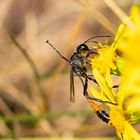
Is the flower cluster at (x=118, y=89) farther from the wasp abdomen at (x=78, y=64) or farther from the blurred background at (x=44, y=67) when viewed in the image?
the blurred background at (x=44, y=67)

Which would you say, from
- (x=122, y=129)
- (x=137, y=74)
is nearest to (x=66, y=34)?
(x=122, y=129)

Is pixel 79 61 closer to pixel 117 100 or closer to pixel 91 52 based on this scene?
pixel 91 52

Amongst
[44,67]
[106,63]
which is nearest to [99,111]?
[106,63]

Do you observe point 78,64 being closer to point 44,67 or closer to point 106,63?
point 106,63

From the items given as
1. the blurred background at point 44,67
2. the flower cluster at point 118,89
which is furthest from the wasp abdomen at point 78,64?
the blurred background at point 44,67

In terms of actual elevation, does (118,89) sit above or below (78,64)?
below

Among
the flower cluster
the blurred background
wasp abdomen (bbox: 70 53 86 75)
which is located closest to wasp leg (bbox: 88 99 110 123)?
the flower cluster

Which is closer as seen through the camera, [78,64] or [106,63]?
[106,63]

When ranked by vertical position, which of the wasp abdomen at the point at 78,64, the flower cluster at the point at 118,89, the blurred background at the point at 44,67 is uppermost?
the blurred background at the point at 44,67
